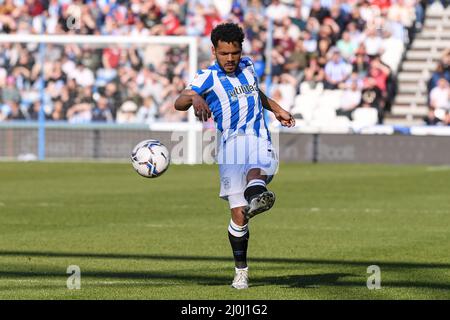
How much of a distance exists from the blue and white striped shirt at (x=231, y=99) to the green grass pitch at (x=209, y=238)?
1311 mm

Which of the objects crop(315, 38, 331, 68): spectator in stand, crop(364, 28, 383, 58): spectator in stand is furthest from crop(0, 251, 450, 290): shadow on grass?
crop(364, 28, 383, 58): spectator in stand

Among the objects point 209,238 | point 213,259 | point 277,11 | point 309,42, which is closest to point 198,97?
point 213,259

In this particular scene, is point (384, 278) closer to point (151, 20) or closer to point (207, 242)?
point (207, 242)

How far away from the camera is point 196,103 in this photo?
9289mm

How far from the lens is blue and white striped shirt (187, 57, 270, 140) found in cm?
985

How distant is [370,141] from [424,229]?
47.6 feet

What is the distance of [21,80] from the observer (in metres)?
30.6

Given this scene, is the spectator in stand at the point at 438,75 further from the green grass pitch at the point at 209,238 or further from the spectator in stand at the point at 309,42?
the green grass pitch at the point at 209,238

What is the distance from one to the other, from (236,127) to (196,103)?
2.30 feet

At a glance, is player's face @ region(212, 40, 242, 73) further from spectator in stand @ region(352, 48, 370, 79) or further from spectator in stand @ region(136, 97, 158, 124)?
spectator in stand @ region(352, 48, 370, 79)

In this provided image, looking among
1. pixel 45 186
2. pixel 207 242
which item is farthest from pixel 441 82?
pixel 207 242

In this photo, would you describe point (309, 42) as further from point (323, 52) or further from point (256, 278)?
point (256, 278)

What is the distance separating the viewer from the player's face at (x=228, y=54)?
9.66m

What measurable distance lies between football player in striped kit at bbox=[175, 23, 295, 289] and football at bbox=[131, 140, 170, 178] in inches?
25.7
